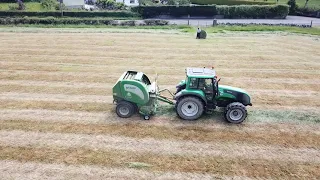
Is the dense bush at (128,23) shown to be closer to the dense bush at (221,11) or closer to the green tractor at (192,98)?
the dense bush at (221,11)

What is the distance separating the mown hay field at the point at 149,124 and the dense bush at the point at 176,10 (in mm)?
22718

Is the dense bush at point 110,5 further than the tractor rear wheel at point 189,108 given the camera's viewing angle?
Yes

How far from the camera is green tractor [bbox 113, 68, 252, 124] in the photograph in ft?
37.0

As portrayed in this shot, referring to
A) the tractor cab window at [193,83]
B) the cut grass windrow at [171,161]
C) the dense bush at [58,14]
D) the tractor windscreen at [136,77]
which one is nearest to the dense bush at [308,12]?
the dense bush at [58,14]

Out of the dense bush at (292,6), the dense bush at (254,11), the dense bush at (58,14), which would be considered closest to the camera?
the dense bush at (58,14)

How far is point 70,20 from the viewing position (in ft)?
117

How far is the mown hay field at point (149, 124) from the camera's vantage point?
29.2ft

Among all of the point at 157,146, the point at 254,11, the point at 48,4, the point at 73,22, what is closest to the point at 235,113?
the point at 157,146

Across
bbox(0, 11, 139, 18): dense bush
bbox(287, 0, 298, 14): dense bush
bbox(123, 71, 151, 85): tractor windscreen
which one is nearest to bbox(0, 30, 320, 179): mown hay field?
bbox(123, 71, 151, 85): tractor windscreen

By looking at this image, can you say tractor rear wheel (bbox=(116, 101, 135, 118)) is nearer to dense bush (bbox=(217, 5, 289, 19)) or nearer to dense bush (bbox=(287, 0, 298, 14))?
dense bush (bbox=(217, 5, 289, 19))

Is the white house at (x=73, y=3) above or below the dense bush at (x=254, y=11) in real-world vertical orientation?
above

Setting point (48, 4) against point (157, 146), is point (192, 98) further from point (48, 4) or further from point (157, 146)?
point (48, 4)

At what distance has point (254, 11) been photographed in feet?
140

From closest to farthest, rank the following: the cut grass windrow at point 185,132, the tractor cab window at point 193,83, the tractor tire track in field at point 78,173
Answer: the tractor tire track in field at point 78,173, the cut grass windrow at point 185,132, the tractor cab window at point 193,83
